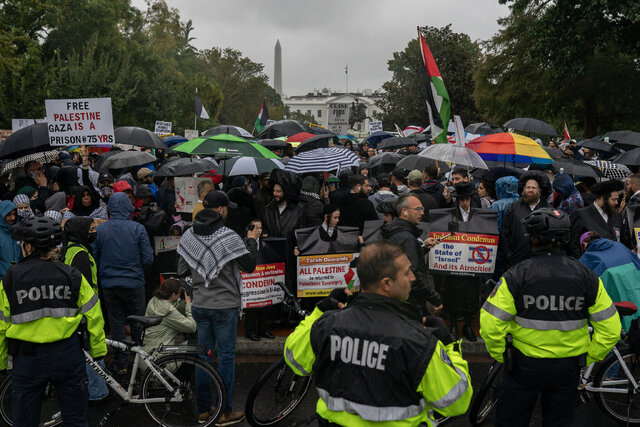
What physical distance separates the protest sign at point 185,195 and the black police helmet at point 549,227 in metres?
5.55

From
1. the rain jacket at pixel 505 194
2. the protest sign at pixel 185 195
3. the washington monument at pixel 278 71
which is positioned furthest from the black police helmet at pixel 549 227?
the washington monument at pixel 278 71

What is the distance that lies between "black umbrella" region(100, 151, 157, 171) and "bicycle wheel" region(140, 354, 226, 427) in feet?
18.2

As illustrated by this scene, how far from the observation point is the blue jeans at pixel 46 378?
383 centimetres

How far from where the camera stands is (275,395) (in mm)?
4934

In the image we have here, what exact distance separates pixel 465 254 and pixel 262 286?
235 cm

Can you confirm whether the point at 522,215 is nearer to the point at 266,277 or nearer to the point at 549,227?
the point at 549,227

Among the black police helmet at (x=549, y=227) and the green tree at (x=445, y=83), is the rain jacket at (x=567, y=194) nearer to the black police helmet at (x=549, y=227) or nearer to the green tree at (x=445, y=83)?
the black police helmet at (x=549, y=227)

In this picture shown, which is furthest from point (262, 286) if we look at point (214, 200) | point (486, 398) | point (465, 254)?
point (486, 398)

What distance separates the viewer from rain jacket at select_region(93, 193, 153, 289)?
19.3 ft

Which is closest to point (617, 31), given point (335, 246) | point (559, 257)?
point (335, 246)

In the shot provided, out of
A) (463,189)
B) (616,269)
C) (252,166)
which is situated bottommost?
(616,269)

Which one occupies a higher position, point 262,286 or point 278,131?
point 278,131

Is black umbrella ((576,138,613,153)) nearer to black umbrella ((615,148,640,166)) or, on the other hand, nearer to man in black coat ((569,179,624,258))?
black umbrella ((615,148,640,166))

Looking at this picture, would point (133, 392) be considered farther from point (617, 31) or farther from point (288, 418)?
point (617, 31)
